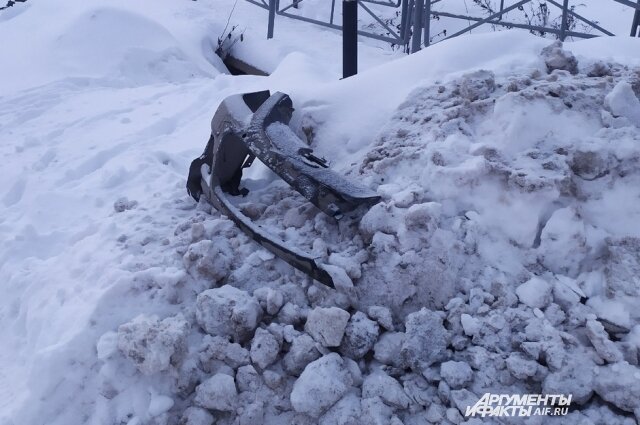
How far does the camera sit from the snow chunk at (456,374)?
1864 millimetres

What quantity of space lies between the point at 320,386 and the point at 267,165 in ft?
3.23

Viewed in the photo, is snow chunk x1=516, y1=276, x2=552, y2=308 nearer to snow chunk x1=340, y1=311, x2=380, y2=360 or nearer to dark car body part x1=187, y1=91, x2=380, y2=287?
snow chunk x1=340, y1=311, x2=380, y2=360

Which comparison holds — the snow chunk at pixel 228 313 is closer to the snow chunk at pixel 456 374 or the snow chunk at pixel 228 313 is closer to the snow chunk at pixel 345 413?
the snow chunk at pixel 345 413

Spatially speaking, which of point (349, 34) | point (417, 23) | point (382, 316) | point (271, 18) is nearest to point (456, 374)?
point (382, 316)

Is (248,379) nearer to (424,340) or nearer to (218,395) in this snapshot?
(218,395)

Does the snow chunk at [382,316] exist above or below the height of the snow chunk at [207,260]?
below

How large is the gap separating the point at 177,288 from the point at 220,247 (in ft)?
0.80

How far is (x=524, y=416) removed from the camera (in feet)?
5.82

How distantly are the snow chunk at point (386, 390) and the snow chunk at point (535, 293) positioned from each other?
514 millimetres

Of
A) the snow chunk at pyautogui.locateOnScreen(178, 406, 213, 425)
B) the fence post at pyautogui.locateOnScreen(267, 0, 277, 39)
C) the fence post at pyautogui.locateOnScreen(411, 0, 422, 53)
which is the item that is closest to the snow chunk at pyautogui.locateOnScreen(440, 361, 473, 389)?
the snow chunk at pyautogui.locateOnScreen(178, 406, 213, 425)

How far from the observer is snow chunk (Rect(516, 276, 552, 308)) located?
201cm

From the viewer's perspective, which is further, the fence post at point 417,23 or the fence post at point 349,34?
the fence post at point 417,23

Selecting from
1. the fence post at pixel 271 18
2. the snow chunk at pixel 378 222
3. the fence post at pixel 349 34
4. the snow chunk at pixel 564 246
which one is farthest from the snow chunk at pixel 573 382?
the fence post at pixel 271 18

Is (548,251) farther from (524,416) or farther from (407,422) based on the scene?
(407,422)
